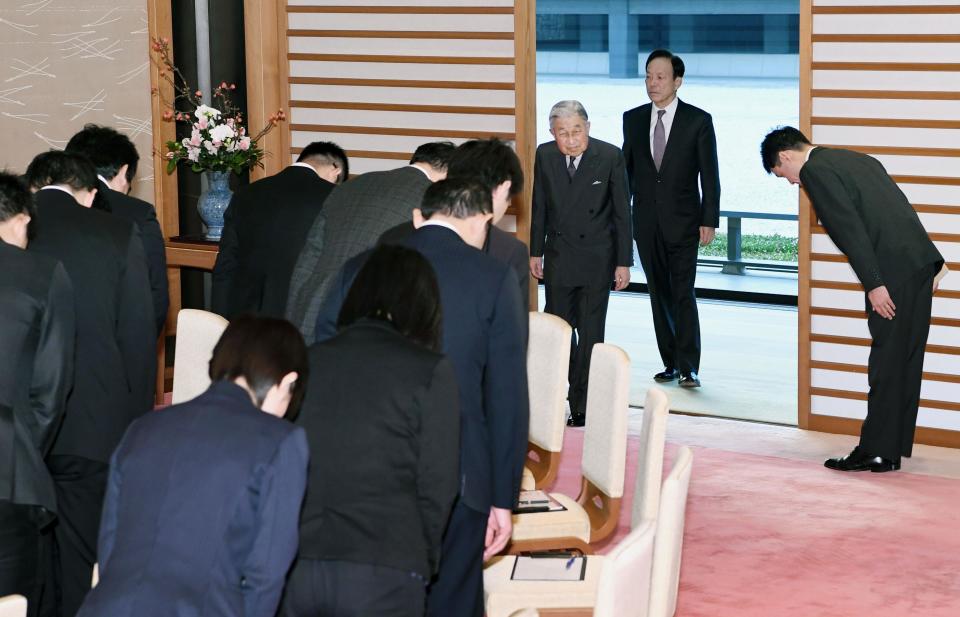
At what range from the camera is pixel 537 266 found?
7.06 metres

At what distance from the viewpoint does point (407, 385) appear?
2814 mm

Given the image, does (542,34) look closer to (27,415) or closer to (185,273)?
(185,273)

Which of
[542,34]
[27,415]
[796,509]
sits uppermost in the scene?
[542,34]

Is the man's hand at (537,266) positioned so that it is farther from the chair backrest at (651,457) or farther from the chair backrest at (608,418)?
the chair backrest at (651,457)

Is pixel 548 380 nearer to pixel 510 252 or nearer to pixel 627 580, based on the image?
pixel 510 252

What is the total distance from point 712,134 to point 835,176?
1.83 meters

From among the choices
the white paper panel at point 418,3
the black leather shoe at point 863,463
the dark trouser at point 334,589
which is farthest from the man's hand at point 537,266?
the dark trouser at point 334,589

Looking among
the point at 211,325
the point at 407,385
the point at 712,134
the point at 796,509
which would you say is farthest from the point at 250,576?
the point at 712,134

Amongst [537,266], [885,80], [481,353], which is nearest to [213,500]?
[481,353]

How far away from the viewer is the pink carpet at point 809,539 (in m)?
Answer: 4.64

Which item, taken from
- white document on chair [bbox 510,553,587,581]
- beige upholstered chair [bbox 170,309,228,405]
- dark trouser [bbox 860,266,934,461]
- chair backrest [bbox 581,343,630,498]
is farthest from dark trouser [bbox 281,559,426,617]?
dark trouser [bbox 860,266,934,461]

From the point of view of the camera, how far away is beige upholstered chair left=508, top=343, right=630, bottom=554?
4074 millimetres

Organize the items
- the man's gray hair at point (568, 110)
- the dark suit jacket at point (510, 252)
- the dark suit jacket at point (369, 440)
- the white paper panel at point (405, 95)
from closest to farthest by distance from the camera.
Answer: the dark suit jacket at point (369, 440), the dark suit jacket at point (510, 252), the man's gray hair at point (568, 110), the white paper panel at point (405, 95)

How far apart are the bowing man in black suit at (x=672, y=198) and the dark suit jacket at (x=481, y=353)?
4.29 m
